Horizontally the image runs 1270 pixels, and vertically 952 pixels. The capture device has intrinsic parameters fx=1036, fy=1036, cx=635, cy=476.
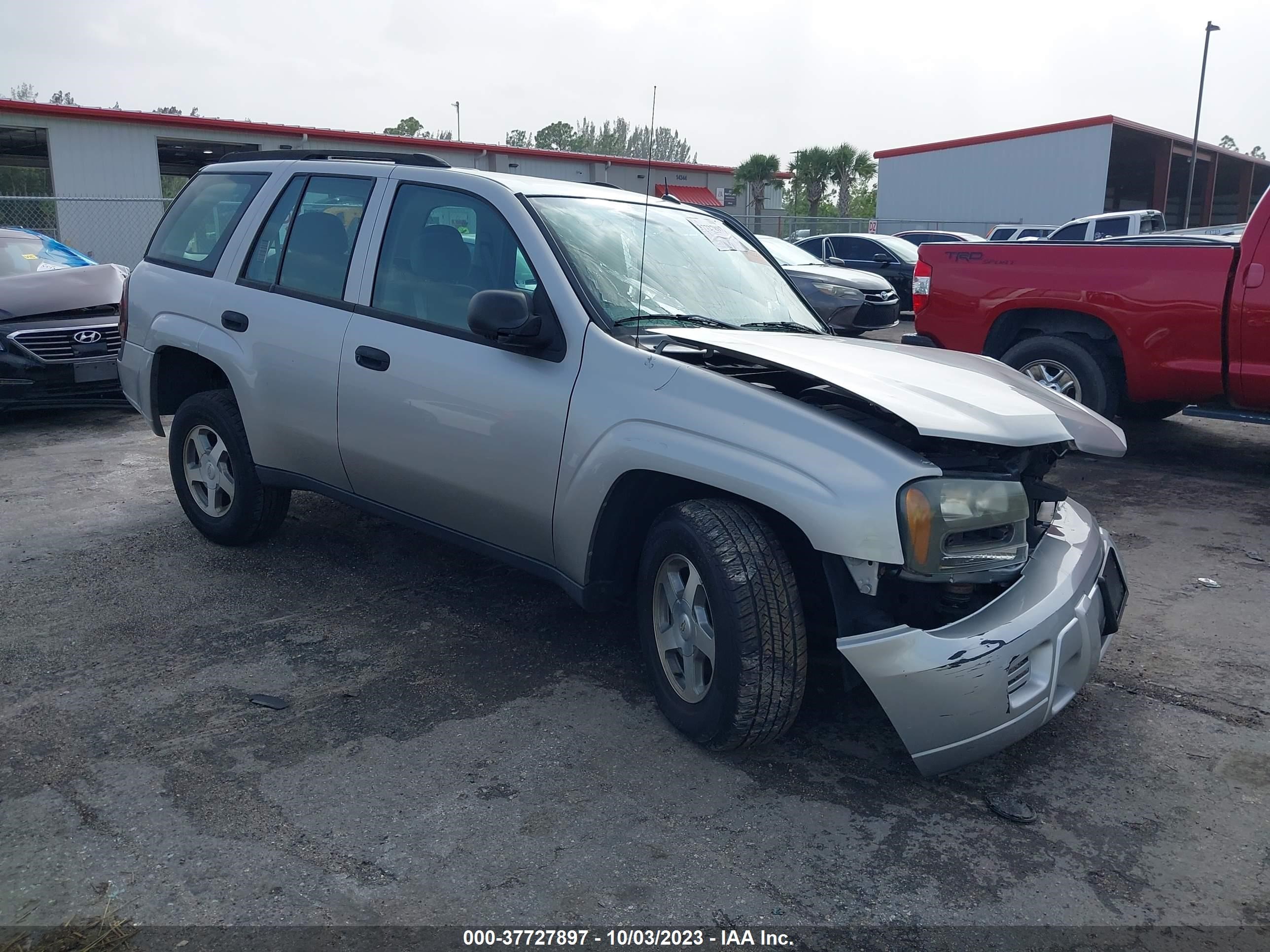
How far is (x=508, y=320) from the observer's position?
11.4ft

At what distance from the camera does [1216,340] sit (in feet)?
21.5

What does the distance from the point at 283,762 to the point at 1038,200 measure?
3539cm

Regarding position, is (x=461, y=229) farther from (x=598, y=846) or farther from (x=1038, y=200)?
(x=1038, y=200)

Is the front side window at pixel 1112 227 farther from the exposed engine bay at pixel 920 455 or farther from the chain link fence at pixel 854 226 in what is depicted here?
the exposed engine bay at pixel 920 455

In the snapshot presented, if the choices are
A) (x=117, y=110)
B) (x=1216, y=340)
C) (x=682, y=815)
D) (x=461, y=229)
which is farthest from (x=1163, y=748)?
(x=117, y=110)

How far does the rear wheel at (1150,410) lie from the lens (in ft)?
26.5

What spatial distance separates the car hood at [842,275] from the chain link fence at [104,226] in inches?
558

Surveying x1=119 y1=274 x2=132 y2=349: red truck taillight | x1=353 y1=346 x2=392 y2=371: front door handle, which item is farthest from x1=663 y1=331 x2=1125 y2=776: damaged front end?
x1=119 y1=274 x2=132 y2=349: red truck taillight

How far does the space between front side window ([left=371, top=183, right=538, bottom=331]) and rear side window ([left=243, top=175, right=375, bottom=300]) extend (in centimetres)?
24

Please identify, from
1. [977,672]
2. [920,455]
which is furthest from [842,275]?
[977,672]

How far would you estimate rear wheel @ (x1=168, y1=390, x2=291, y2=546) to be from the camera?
16.0ft

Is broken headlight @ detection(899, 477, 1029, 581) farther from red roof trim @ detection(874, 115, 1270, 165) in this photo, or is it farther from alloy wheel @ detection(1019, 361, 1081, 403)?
red roof trim @ detection(874, 115, 1270, 165)

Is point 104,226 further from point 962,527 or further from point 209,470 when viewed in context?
point 962,527

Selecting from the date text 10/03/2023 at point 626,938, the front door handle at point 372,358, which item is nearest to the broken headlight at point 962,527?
the date text 10/03/2023 at point 626,938
